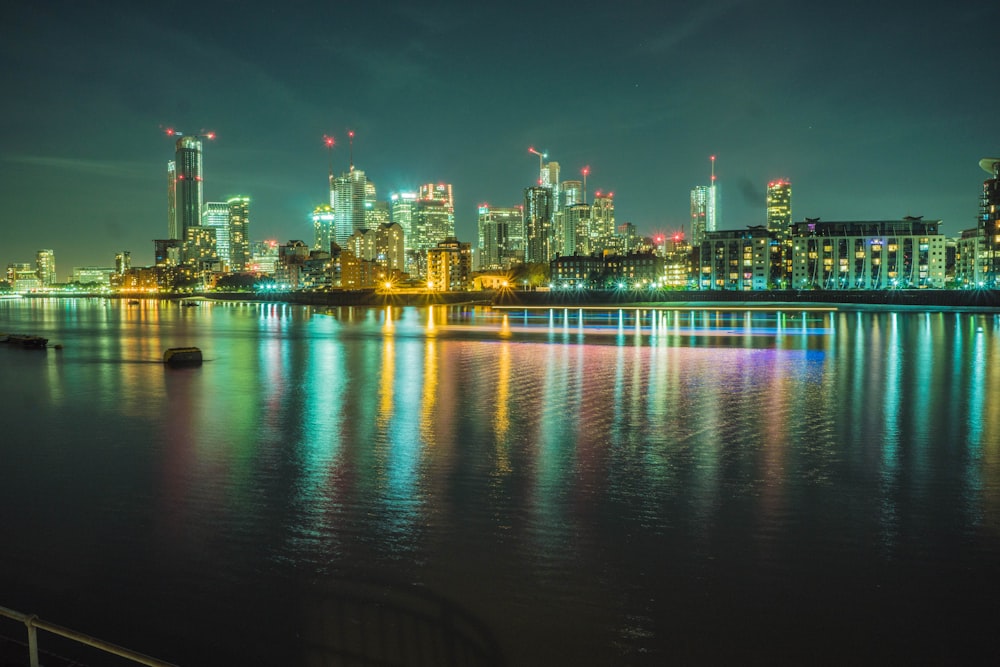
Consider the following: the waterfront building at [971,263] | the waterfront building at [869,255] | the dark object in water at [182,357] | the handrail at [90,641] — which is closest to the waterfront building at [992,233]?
the waterfront building at [971,263]

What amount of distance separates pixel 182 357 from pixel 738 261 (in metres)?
176

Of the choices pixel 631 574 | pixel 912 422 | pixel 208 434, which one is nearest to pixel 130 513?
pixel 208 434

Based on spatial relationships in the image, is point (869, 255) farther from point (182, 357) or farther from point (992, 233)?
point (182, 357)

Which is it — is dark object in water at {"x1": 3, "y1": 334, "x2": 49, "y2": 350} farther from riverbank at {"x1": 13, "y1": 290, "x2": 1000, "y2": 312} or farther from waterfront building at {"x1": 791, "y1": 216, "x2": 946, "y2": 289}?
waterfront building at {"x1": 791, "y1": 216, "x2": 946, "y2": 289}

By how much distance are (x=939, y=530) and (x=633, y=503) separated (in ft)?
14.0

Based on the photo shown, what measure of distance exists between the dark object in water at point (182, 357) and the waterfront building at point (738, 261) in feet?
549

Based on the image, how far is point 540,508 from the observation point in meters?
11.5

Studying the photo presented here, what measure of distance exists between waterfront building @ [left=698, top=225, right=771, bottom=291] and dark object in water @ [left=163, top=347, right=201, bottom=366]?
16719 centimetres

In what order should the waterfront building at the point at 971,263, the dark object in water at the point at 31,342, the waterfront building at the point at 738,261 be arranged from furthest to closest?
1. the waterfront building at the point at 738,261
2. the waterfront building at the point at 971,263
3. the dark object in water at the point at 31,342

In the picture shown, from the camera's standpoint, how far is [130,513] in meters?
11.3

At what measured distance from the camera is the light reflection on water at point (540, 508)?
789 centimetres

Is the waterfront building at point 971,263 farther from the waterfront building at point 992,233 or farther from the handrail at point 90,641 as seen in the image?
the handrail at point 90,641

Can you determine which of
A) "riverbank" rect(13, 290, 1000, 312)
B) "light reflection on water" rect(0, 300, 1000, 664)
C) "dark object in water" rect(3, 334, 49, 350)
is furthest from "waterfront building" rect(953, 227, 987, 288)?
"dark object in water" rect(3, 334, 49, 350)

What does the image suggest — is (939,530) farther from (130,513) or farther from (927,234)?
(927,234)
